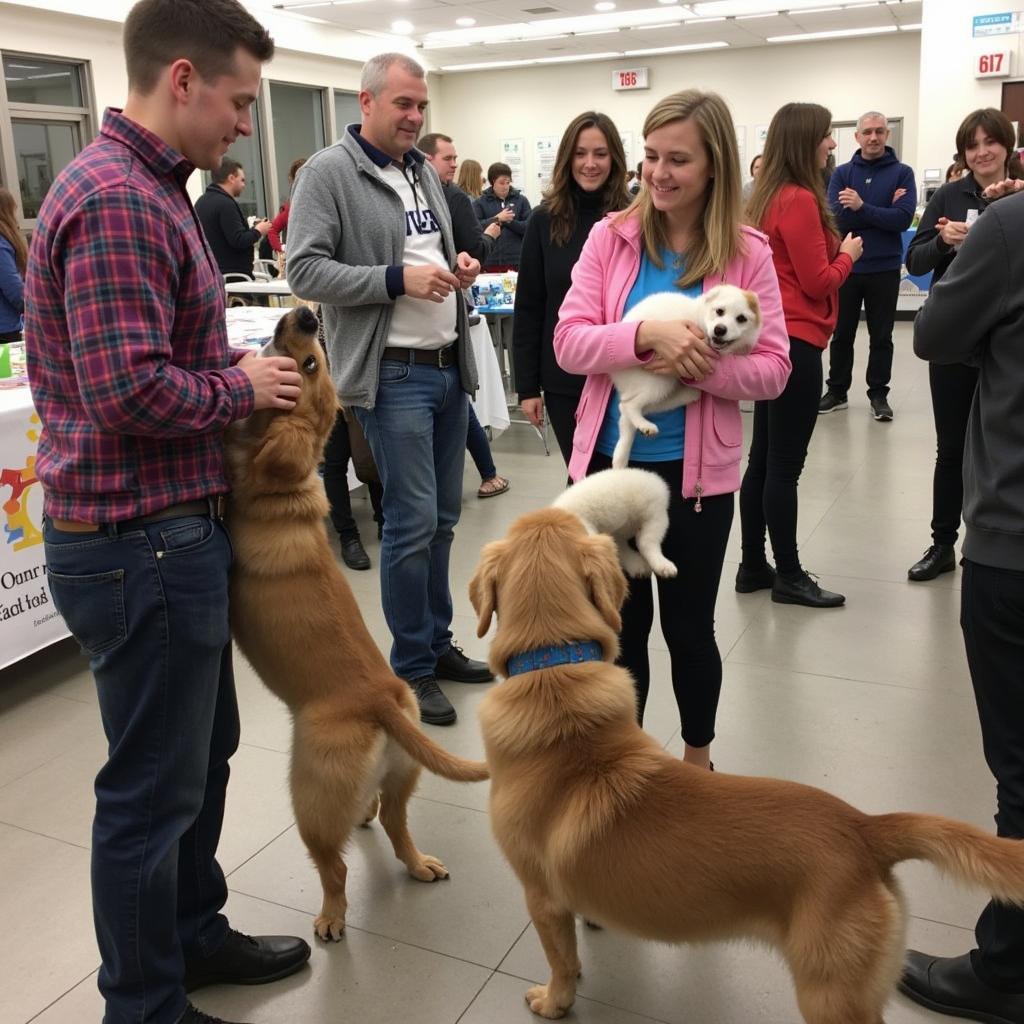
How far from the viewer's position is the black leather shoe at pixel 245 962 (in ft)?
6.13

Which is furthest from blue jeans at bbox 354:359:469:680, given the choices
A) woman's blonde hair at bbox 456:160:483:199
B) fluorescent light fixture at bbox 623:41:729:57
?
fluorescent light fixture at bbox 623:41:729:57

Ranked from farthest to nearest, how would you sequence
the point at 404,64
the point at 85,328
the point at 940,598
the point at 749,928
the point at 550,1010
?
the point at 940,598 → the point at 404,64 → the point at 550,1010 → the point at 749,928 → the point at 85,328

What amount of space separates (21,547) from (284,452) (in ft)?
6.09

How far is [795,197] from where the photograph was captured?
335 centimetres

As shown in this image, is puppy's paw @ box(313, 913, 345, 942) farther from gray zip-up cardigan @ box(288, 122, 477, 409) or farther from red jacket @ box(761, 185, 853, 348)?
red jacket @ box(761, 185, 853, 348)

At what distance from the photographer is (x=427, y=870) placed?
218 centimetres

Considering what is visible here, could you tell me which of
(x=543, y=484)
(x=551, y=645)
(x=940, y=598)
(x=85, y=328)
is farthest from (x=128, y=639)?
(x=543, y=484)

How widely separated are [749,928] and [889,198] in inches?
251

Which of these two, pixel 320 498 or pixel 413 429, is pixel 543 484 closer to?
pixel 413 429

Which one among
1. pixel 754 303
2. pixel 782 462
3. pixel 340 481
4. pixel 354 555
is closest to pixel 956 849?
pixel 754 303

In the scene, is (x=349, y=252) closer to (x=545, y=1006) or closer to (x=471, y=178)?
(x=545, y=1006)

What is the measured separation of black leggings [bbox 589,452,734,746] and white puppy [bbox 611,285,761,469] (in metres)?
0.09

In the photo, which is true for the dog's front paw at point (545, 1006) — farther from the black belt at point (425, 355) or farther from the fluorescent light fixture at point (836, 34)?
the fluorescent light fixture at point (836, 34)

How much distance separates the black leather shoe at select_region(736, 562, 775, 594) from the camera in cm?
384
